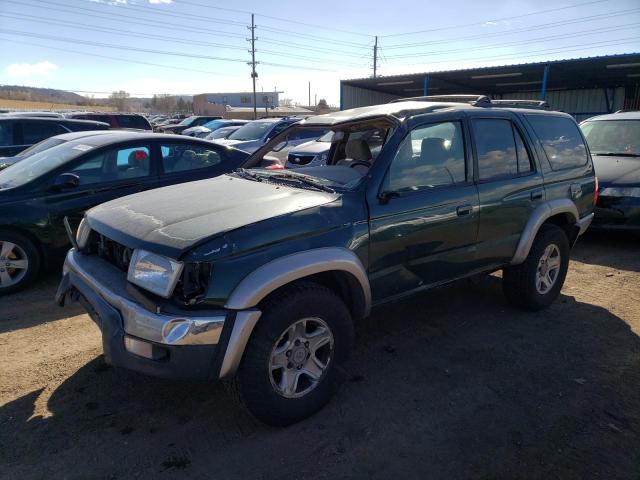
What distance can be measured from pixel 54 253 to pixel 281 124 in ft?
33.1

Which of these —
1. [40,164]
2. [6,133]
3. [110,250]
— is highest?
[6,133]

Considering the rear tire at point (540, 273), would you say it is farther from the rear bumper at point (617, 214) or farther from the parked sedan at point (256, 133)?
the parked sedan at point (256, 133)

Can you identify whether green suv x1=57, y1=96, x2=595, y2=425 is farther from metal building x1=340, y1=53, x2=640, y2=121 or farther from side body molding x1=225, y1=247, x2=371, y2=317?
metal building x1=340, y1=53, x2=640, y2=121

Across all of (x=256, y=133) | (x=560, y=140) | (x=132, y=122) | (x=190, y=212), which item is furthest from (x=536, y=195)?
(x=132, y=122)

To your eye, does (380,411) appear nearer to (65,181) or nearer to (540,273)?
(540,273)

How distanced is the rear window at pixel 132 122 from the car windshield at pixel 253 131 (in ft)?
8.60

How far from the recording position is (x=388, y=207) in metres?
3.16

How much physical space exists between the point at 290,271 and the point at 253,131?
12.6m

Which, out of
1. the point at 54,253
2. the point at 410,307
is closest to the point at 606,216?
the point at 410,307

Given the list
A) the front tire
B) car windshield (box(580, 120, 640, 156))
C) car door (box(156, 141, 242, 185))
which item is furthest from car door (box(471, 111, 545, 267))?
car windshield (box(580, 120, 640, 156))

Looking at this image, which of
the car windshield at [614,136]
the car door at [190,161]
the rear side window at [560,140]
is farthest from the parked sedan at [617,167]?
the car door at [190,161]

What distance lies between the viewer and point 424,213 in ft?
11.0

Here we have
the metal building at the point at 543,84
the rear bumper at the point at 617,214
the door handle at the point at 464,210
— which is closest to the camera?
the door handle at the point at 464,210

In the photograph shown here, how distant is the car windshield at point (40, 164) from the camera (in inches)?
199
